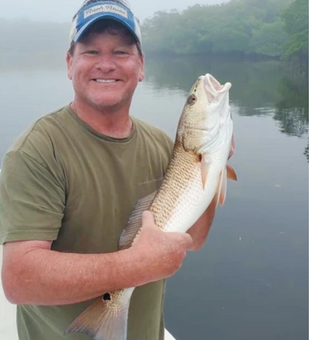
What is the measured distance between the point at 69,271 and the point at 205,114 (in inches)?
44.6

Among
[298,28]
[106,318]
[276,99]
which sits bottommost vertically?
[276,99]

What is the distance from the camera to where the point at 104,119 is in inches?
87.7

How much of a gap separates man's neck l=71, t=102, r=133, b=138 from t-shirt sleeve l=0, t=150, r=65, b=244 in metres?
0.43

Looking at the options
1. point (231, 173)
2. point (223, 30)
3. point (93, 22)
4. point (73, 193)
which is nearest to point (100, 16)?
point (93, 22)

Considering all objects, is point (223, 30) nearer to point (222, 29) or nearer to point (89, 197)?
point (222, 29)

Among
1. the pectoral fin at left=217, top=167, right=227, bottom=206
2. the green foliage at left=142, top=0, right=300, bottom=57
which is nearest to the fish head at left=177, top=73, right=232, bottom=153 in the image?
the pectoral fin at left=217, top=167, right=227, bottom=206

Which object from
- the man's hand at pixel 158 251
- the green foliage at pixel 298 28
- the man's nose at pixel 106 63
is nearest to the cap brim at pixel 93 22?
the man's nose at pixel 106 63

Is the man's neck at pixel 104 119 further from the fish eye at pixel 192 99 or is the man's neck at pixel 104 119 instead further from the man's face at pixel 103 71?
the fish eye at pixel 192 99

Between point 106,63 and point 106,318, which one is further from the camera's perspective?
point 106,63

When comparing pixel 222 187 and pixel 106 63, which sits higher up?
pixel 106 63

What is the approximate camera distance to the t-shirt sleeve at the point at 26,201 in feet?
5.85

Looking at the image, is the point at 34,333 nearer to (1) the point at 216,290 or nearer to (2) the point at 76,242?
(2) the point at 76,242

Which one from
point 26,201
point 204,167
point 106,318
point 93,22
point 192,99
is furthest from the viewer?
point 192,99

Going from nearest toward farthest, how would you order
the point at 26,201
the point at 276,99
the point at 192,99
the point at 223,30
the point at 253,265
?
1. the point at 26,201
2. the point at 192,99
3. the point at 253,265
4. the point at 276,99
5. the point at 223,30
